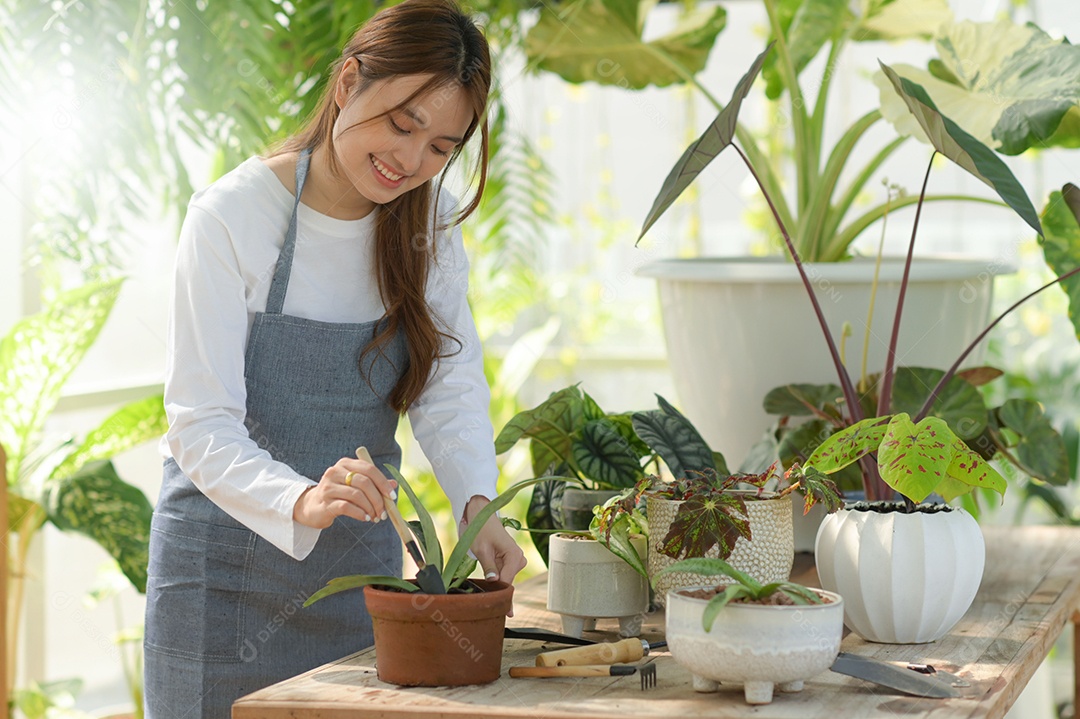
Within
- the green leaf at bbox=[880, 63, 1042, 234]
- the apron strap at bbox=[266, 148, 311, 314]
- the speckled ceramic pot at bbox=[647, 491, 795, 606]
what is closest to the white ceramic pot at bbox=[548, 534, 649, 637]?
A: the speckled ceramic pot at bbox=[647, 491, 795, 606]

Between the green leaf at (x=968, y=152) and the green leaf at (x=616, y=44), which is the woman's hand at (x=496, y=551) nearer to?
the green leaf at (x=968, y=152)

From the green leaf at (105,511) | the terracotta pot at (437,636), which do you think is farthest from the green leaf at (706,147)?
the green leaf at (105,511)

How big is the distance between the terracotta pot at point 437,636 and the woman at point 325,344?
0.19 meters

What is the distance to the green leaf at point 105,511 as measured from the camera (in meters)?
1.71

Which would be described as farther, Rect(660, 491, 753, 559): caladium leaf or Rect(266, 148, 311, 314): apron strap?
Rect(266, 148, 311, 314): apron strap

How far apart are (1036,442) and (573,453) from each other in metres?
0.62

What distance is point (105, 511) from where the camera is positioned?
68.2 inches

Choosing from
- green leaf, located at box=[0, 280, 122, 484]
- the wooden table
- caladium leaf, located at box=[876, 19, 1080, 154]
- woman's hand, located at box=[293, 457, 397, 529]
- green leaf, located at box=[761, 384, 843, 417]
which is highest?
caladium leaf, located at box=[876, 19, 1080, 154]

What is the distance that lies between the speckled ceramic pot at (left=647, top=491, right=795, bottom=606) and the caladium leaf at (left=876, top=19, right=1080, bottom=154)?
703mm

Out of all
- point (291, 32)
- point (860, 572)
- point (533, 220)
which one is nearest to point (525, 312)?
point (533, 220)

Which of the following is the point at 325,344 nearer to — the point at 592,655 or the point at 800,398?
the point at 592,655

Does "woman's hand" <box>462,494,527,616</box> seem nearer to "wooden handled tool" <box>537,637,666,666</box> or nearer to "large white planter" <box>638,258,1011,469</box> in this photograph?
"wooden handled tool" <box>537,637,666,666</box>

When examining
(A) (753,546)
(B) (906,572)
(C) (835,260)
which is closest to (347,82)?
(A) (753,546)

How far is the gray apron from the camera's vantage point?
1.17 meters
